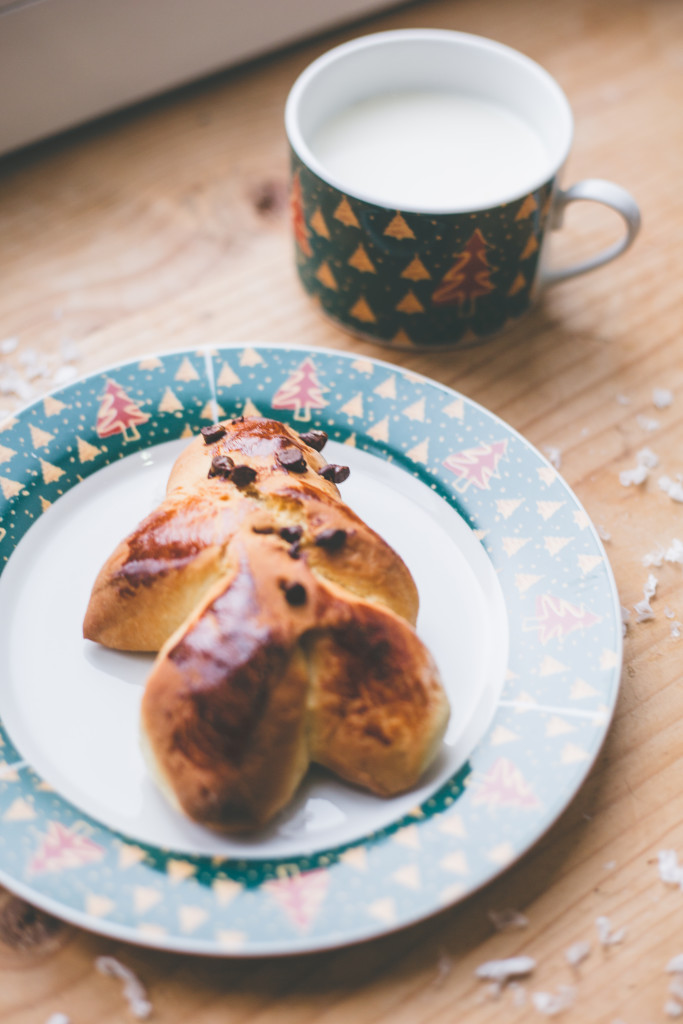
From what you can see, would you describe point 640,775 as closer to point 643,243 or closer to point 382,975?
point 382,975

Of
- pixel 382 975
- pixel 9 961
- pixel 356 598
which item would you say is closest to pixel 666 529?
pixel 356 598

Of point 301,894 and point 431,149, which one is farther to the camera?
point 431,149

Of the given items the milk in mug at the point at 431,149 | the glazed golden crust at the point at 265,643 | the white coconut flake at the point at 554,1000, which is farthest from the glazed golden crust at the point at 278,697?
the milk in mug at the point at 431,149

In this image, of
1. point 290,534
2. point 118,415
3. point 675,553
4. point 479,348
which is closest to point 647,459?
point 675,553

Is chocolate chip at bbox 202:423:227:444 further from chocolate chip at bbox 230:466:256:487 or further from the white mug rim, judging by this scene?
the white mug rim

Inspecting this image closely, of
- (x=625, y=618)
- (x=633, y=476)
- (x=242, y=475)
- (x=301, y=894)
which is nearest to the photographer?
(x=301, y=894)

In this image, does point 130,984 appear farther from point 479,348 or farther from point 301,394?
point 479,348

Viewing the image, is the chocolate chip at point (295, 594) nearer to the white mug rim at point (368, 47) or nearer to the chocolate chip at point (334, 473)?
the chocolate chip at point (334, 473)
